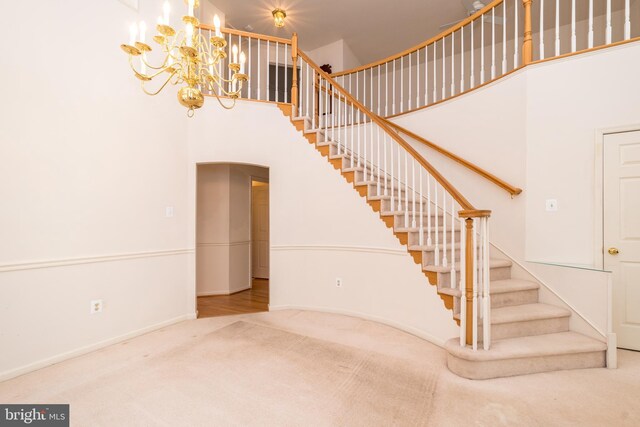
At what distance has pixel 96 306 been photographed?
3010mm

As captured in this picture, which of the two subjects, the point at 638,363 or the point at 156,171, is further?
the point at 156,171

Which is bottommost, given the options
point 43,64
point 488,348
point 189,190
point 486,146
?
point 488,348

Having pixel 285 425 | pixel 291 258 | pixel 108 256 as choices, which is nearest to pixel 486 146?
pixel 291 258

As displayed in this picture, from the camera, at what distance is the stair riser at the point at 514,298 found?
298 centimetres

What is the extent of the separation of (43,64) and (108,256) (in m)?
1.80

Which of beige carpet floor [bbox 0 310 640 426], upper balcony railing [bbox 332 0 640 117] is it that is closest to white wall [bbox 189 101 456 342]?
beige carpet floor [bbox 0 310 640 426]

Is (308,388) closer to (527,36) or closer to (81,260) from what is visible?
(81,260)

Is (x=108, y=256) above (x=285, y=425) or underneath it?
above

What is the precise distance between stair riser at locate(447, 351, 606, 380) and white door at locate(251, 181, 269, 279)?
4.91 metres

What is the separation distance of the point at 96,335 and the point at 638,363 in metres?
4.99

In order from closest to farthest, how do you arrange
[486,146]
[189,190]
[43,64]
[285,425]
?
[285,425]
[43,64]
[486,146]
[189,190]

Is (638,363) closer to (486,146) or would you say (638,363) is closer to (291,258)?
(486,146)

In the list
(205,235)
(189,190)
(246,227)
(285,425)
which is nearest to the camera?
(285,425)

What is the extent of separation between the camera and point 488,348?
246 cm
